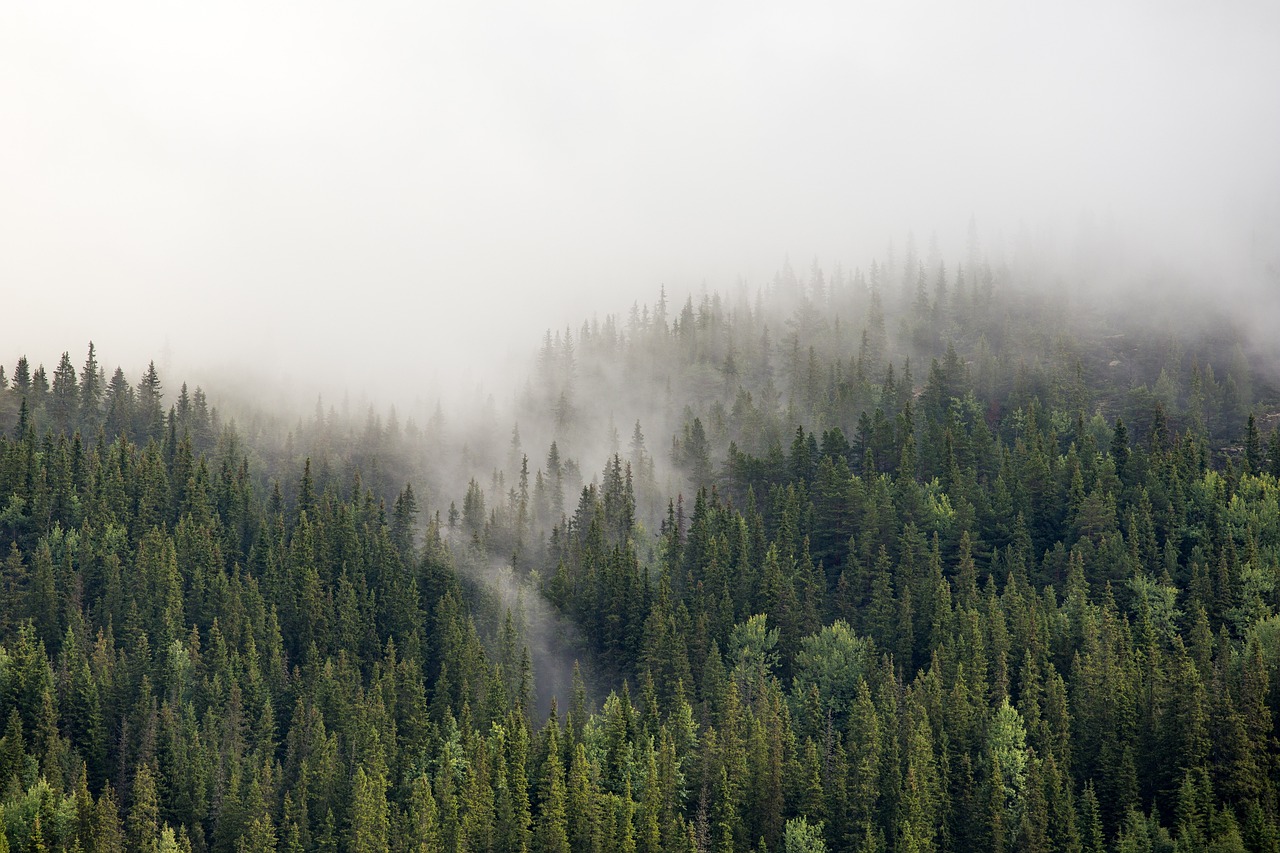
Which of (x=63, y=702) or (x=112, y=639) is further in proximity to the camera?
(x=112, y=639)

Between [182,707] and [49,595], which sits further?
[49,595]

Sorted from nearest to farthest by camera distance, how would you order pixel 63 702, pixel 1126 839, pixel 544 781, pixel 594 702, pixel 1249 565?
pixel 1126 839, pixel 544 781, pixel 63 702, pixel 1249 565, pixel 594 702

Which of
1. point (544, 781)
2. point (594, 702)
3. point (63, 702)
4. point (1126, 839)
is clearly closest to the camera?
point (1126, 839)

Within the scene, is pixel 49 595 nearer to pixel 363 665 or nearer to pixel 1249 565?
pixel 363 665

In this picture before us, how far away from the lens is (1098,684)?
160 m

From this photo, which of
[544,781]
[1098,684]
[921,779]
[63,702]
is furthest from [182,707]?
[1098,684]

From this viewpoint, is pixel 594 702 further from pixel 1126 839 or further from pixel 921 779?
pixel 1126 839

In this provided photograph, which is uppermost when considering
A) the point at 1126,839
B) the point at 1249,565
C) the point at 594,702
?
the point at 1249,565

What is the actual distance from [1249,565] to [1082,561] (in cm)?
1908

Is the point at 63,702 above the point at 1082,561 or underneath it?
underneath

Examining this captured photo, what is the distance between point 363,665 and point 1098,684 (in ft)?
300

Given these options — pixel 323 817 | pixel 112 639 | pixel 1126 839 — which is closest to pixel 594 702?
pixel 323 817

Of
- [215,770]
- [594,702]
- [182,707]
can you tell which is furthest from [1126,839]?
[182,707]

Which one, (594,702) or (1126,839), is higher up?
(594,702)
